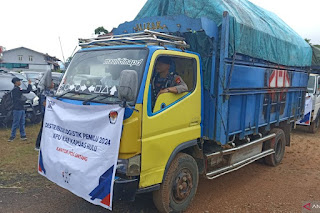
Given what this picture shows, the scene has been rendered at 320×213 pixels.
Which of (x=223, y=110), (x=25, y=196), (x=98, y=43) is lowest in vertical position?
(x=25, y=196)

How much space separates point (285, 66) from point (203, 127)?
291 cm

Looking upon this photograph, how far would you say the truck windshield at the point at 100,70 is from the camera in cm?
327

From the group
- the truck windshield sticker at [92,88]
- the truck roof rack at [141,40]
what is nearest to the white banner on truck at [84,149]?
the truck windshield sticker at [92,88]

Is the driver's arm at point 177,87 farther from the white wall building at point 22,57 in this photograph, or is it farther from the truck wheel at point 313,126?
the white wall building at point 22,57

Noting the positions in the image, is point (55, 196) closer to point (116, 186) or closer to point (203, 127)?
point (116, 186)

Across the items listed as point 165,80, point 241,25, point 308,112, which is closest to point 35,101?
point 165,80

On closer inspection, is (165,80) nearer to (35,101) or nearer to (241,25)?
(241,25)

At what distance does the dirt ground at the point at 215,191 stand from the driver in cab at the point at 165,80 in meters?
1.45

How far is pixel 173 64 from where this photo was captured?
12.2 feet

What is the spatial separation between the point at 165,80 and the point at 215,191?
2.23m

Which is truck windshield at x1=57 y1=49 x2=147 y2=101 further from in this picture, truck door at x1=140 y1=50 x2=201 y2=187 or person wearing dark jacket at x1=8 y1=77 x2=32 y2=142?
person wearing dark jacket at x1=8 y1=77 x2=32 y2=142

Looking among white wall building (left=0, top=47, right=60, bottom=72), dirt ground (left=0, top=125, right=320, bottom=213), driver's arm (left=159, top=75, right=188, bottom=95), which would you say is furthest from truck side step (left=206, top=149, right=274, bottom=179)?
white wall building (left=0, top=47, right=60, bottom=72)

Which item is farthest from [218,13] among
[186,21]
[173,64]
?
[173,64]

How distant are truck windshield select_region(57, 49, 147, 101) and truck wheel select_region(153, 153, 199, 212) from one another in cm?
124
